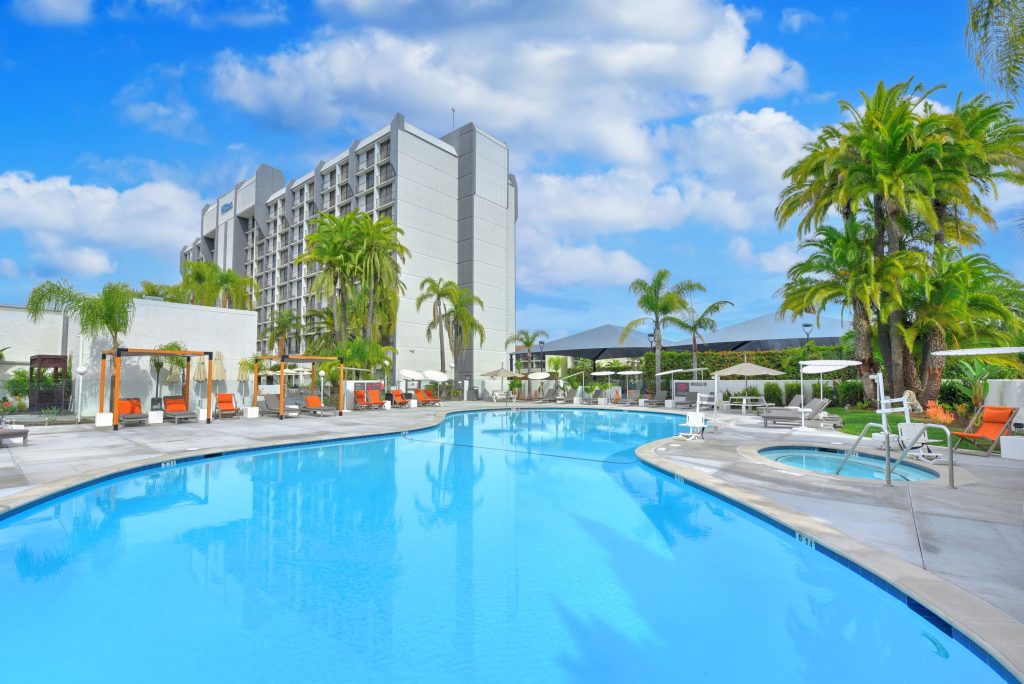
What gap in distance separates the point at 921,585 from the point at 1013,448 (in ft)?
25.2

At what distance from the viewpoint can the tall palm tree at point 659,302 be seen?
28.3 meters

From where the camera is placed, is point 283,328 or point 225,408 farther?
point 283,328

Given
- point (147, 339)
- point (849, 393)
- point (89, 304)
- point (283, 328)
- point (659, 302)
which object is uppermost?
point (659, 302)

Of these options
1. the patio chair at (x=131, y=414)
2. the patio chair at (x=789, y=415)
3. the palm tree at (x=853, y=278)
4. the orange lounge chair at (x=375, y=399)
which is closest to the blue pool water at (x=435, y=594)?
the patio chair at (x=131, y=414)

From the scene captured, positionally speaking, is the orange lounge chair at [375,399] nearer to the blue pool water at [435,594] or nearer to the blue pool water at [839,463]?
the blue pool water at [435,594]

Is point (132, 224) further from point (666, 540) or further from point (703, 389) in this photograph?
point (666, 540)

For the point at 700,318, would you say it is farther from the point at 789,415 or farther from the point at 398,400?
the point at 398,400

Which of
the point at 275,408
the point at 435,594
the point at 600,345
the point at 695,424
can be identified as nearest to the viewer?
the point at 435,594

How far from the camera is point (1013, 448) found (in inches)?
350

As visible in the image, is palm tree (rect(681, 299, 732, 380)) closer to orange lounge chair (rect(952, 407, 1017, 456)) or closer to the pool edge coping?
orange lounge chair (rect(952, 407, 1017, 456))

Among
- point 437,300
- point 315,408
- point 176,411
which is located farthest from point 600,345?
point 176,411

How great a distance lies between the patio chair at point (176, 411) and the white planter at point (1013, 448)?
2004 cm

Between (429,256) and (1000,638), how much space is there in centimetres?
3879

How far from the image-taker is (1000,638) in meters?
2.99
